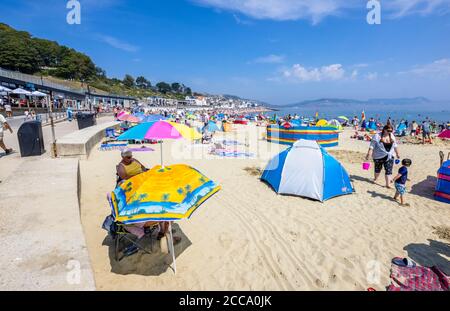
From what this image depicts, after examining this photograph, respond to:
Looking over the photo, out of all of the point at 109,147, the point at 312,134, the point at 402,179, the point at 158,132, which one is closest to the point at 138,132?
the point at 158,132

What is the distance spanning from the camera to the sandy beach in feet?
11.3

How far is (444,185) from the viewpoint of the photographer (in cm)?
657

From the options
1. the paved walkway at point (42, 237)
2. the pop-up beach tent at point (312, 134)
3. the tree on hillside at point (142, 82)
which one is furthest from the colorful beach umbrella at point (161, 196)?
the tree on hillside at point (142, 82)

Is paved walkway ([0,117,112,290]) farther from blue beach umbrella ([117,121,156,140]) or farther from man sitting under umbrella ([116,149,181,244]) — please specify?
blue beach umbrella ([117,121,156,140])

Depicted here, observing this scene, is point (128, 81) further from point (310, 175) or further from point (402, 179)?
point (402, 179)

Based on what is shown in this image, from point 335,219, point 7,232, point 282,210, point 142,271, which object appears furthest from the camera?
point 282,210

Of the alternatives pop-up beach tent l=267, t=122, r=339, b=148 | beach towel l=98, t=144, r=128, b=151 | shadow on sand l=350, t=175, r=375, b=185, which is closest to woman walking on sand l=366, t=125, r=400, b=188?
shadow on sand l=350, t=175, r=375, b=185

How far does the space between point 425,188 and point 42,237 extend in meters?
10.1

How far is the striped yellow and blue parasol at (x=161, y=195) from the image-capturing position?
2750 mm
